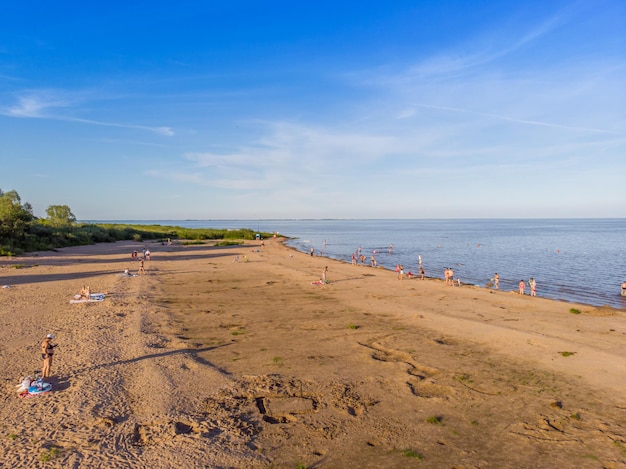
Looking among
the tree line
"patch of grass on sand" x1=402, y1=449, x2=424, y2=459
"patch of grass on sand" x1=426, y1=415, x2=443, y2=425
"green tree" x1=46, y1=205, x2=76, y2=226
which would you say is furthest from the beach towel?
"green tree" x1=46, y1=205, x2=76, y2=226

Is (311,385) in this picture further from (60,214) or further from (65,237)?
(60,214)

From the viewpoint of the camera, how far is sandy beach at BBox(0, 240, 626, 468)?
8914 millimetres

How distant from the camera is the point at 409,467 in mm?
8430

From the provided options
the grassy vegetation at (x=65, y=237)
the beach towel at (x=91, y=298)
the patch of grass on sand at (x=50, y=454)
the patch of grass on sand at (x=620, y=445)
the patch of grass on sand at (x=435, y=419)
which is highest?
the grassy vegetation at (x=65, y=237)

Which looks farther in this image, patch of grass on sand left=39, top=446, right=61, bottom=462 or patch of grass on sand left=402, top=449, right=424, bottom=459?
patch of grass on sand left=402, top=449, right=424, bottom=459

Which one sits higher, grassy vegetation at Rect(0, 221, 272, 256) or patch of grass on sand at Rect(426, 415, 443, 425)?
grassy vegetation at Rect(0, 221, 272, 256)

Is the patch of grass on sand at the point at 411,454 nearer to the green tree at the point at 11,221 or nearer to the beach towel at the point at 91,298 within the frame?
the beach towel at the point at 91,298

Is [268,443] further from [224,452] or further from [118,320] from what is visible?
[118,320]

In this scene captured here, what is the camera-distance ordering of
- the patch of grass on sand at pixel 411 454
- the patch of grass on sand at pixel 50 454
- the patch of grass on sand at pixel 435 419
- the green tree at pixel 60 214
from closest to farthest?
the patch of grass on sand at pixel 50 454 < the patch of grass on sand at pixel 411 454 < the patch of grass on sand at pixel 435 419 < the green tree at pixel 60 214

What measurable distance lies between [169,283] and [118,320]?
1288cm

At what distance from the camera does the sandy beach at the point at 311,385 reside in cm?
891

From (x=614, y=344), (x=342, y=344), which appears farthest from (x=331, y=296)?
(x=614, y=344)

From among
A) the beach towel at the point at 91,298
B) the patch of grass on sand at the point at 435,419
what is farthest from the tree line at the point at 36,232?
the patch of grass on sand at the point at 435,419

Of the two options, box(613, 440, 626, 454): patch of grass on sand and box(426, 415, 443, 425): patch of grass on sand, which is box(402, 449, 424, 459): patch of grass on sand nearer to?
box(426, 415, 443, 425): patch of grass on sand
